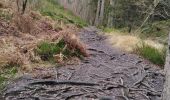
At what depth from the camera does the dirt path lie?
5.69 meters

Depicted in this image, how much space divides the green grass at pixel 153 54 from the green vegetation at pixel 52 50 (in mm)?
2502

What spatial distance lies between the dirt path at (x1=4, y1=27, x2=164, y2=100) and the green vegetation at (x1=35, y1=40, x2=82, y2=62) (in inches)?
15.1

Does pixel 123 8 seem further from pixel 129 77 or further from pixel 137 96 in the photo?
pixel 137 96

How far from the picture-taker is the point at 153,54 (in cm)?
1017

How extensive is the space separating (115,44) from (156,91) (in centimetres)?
584

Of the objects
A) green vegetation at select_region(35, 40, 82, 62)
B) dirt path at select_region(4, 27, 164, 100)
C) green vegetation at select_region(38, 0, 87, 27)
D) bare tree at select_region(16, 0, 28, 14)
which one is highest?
bare tree at select_region(16, 0, 28, 14)

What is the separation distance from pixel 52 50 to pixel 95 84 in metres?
2.00

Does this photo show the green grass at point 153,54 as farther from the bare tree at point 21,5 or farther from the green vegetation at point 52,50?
the bare tree at point 21,5

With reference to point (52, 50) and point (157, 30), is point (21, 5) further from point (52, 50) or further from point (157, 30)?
point (157, 30)

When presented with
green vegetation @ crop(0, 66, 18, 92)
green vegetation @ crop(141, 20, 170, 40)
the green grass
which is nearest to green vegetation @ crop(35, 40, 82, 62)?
green vegetation @ crop(0, 66, 18, 92)

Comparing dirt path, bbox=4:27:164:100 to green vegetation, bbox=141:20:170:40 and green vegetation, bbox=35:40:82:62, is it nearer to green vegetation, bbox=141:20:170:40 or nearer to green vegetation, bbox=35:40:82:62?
green vegetation, bbox=35:40:82:62

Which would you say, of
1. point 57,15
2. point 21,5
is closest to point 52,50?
point 21,5

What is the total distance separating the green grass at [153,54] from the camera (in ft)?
32.3

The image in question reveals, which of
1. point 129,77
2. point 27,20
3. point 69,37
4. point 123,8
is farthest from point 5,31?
point 123,8
